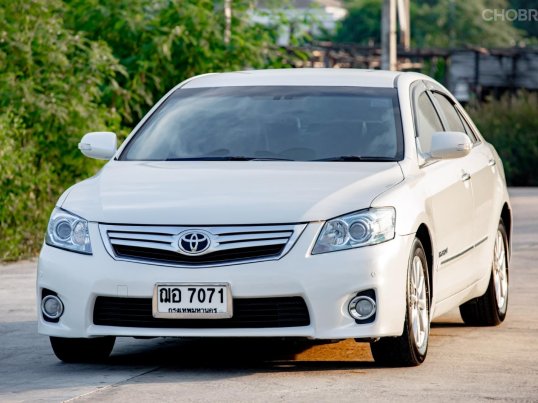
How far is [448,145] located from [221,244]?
172 centimetres

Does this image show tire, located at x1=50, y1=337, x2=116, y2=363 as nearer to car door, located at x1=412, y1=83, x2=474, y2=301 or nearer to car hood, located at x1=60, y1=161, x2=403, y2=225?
car hood, located at x1=60, y1=161, x2=403, y2=225

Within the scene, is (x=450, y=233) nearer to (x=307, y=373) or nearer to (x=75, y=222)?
(x=307, y=373)

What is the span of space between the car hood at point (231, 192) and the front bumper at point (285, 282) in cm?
16

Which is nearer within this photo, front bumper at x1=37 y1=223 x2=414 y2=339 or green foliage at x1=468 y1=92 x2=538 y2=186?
front bumper at x1=37 y1=223 x2=414 y2=339

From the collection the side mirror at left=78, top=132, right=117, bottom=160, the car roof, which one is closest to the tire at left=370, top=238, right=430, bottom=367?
the car roof

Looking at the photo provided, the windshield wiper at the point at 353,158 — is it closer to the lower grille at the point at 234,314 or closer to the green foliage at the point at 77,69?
the lower grille at the point at 234,314

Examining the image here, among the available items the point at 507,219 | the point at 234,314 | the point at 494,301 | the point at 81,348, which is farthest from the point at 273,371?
the point at 507,219

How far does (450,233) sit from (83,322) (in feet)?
7.41

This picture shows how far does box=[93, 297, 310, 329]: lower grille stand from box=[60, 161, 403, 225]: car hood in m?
0.39

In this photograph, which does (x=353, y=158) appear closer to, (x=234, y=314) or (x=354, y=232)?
(x=354, y=232)

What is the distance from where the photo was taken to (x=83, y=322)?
823 centimetres

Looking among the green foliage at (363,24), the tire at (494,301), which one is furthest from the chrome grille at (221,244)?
the green foliage at (363,24)

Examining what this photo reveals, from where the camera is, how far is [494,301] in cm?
1063

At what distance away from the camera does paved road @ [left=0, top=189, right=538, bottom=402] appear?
7688mm
